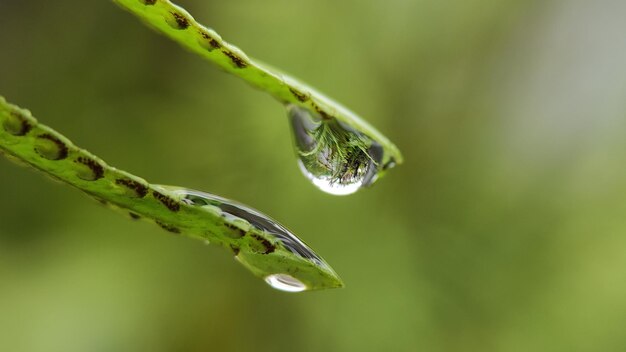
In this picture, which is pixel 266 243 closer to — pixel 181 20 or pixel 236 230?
pixel 236 230

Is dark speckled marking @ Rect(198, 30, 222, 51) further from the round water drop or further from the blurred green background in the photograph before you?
the blurred green background

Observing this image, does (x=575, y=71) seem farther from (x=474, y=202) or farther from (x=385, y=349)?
(x=385, y=349)

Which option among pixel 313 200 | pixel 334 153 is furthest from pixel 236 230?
pixel 313 200

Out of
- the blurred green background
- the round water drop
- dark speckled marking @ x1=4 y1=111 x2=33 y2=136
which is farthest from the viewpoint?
the blurred green background

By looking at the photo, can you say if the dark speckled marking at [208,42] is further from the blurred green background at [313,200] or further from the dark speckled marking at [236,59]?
the blurred green background at [313,200]

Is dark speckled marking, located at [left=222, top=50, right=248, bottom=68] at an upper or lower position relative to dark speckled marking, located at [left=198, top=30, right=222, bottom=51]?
lower

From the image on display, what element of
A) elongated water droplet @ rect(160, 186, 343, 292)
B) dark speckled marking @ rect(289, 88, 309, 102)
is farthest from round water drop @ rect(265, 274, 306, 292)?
dark speckled marking @ rect(289, 88, 309, 102)

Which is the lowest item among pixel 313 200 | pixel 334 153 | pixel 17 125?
pixel 17 125
